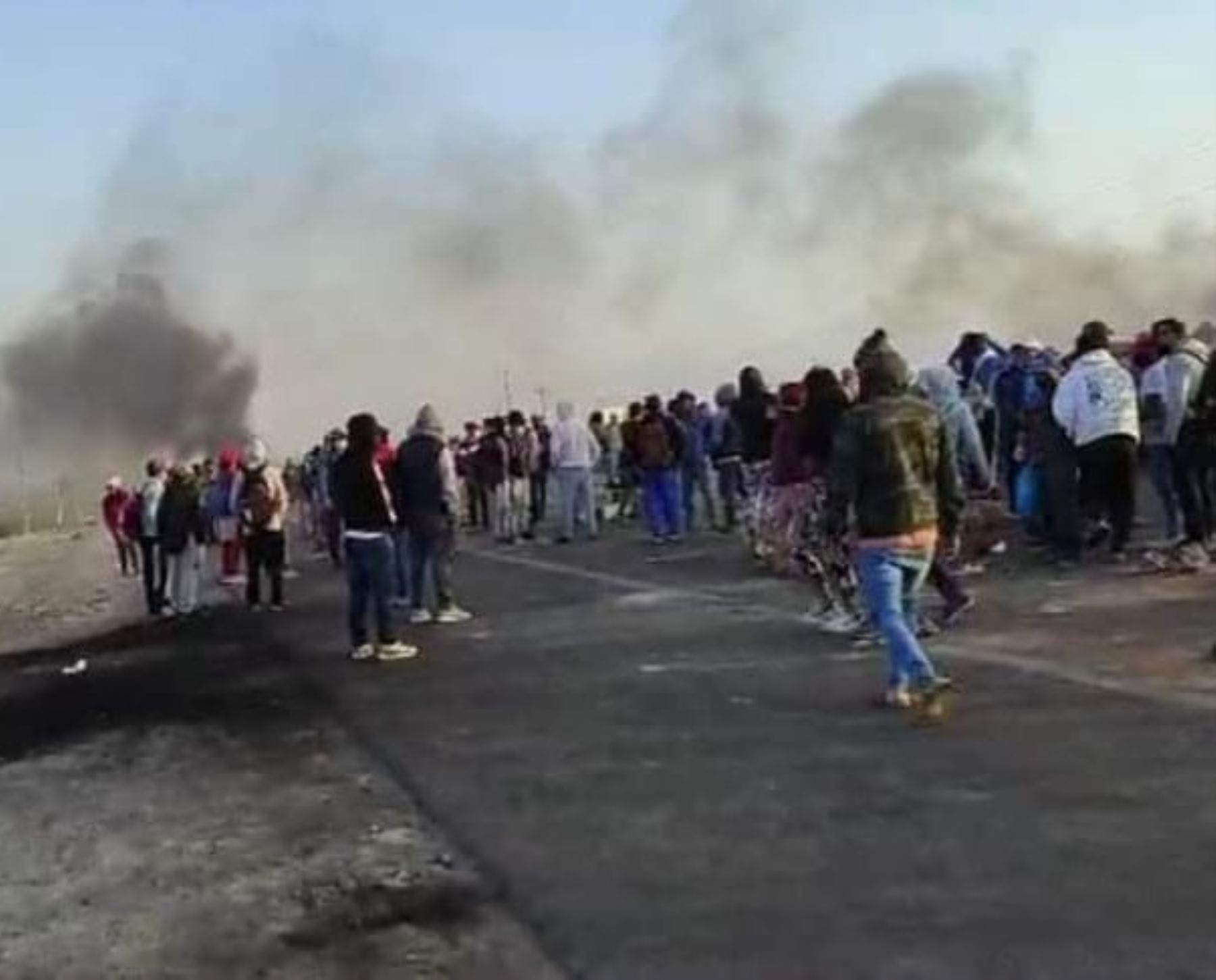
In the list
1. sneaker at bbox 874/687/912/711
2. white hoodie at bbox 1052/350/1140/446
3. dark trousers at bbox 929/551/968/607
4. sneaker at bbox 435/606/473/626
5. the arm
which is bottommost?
sneaker at bbox 874/687/912/711

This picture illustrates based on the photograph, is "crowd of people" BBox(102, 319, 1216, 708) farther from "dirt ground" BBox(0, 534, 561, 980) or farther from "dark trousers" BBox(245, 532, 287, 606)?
"dirt ground" BBox(0, 534, 561, 980)

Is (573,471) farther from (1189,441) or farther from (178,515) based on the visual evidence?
(1189,441)

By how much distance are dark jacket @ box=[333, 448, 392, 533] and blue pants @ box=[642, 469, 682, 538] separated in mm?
11482

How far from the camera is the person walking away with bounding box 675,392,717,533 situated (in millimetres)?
29156

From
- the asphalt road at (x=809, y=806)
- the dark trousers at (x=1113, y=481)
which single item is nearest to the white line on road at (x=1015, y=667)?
the asphalt road at (x=809, y=806)

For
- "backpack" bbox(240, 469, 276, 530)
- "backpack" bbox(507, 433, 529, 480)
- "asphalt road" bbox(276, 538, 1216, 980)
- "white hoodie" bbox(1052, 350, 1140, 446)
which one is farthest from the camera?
"backpack" bbox(507, 433, 529, 480)

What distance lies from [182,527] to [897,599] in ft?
50.6

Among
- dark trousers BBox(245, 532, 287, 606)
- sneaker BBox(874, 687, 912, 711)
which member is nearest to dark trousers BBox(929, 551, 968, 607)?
sneaker BBox(874, 687, 912, 711)

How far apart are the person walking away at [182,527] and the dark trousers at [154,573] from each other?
0.20 metres

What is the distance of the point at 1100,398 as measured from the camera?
17.4 meters

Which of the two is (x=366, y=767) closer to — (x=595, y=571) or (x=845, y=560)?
(x=845, y=560)

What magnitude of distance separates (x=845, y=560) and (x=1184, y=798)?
6881 mm

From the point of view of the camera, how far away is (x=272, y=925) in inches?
307

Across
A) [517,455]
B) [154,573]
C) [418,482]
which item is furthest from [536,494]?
[418,482]
